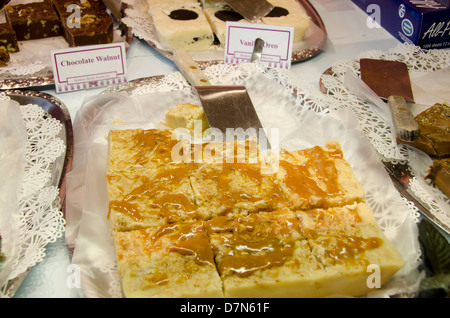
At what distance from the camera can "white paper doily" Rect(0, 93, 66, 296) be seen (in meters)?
1.85

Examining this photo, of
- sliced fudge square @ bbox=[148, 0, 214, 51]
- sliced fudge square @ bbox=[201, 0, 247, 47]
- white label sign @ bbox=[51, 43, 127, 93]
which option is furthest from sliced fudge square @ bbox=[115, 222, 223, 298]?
sliced fudge square @ bbox=[201, 0, 247, 47]

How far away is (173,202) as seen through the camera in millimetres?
1959

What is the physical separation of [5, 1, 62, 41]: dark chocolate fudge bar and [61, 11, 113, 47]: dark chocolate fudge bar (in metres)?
0.15

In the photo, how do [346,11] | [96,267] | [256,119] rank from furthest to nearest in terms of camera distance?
[346,11] → [256,119] → [96,267]

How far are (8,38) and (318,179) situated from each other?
253cm

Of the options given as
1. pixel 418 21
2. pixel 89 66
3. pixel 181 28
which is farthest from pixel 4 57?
pixel 418 21

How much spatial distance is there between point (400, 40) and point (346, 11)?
0.69m

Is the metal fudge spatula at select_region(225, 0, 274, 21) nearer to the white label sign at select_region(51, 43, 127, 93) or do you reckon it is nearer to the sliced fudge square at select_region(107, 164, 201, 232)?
the white label sign at select_region(51, 43, 127, 93)

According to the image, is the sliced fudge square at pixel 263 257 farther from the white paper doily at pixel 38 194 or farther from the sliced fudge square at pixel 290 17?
the sliced fudge square at pixel 290 17

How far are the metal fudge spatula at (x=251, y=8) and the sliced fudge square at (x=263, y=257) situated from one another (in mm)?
2121

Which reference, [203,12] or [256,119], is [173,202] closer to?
[256,119]

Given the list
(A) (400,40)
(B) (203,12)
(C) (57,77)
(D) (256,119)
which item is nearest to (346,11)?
(A) (400,40)

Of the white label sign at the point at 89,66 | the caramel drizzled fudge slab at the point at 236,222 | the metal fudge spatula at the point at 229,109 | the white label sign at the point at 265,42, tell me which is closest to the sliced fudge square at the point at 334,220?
the caramel drizzled fudge slab at the point at 236,222
